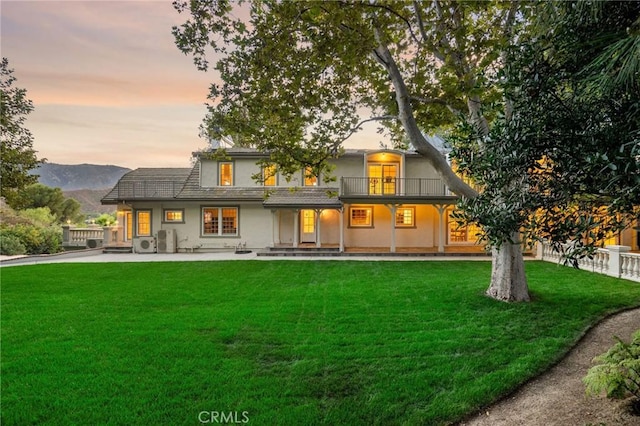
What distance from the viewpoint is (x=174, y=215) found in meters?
19.4

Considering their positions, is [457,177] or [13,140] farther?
[13,140]

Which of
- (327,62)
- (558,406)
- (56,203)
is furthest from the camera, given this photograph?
(56,203)

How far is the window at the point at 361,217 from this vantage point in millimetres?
19469

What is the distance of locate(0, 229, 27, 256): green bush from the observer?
16281 millimetres

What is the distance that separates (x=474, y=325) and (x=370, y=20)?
6.52 meters

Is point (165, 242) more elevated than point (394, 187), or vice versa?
point (394, 187)

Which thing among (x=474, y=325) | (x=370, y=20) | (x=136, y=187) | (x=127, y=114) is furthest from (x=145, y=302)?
(x=127, y=114)

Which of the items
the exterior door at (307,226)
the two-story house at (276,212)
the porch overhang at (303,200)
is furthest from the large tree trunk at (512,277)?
the exterior door at (307,226)

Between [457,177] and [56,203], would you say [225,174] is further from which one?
[56,203]

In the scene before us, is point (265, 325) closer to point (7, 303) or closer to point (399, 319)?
point (399, 319)

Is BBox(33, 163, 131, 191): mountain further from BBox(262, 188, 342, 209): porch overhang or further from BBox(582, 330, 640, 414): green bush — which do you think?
BBox(582, 330, 640, 414): green bush

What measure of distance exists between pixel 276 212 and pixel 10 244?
516 inches

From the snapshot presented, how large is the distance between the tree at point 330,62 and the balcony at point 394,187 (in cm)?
900

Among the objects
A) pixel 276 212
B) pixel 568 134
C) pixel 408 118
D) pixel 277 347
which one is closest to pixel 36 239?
pixel 276 212
